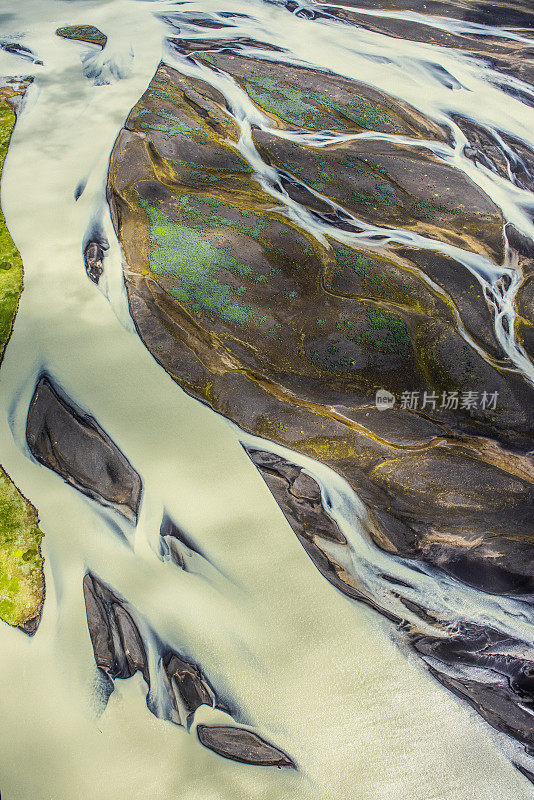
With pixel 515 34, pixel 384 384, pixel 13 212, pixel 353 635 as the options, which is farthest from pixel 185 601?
pixel 515 34

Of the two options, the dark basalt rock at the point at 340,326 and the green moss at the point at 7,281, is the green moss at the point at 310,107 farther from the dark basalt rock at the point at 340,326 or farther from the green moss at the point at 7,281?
the green moss at the point at 7,281

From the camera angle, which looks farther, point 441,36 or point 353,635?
point 441,36

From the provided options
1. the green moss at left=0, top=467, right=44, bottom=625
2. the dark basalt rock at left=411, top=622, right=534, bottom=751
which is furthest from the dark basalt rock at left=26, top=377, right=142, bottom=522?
the dark basalt rock at left=411, top=622, right=534, bottom=751

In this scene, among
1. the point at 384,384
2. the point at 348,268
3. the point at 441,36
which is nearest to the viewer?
the point at 384,384

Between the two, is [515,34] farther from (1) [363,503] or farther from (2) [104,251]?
(1) [363,503]

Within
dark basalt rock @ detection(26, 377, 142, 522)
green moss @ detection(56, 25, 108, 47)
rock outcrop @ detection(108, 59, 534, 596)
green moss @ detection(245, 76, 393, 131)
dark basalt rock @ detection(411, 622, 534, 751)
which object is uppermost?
green moss @ detection(56, 25, 108, 47)

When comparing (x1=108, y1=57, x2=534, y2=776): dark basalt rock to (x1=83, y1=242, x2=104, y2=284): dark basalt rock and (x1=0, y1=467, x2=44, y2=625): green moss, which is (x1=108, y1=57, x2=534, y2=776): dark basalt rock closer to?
(x1=83, y1=242, x2=104, y2=284): dark basalt rock

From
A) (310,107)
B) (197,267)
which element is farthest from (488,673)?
(310,107)
